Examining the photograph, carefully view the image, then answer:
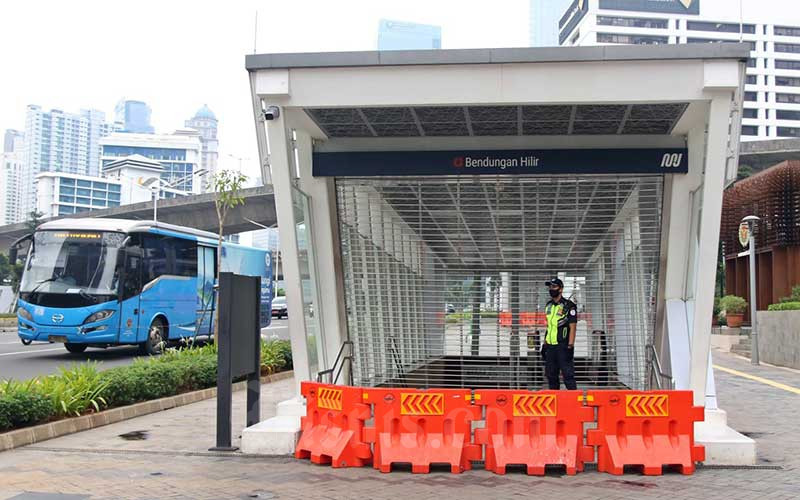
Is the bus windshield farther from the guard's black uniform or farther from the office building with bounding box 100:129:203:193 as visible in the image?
the office building with bounding box 100:129:203:193

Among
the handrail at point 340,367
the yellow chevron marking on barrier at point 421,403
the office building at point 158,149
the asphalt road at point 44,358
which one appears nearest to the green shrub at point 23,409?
the handrail at point 340,367

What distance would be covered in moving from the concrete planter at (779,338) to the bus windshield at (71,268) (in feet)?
56.8

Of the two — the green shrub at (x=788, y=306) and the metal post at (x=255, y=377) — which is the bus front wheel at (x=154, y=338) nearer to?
the metal post at (x=255, y=377)

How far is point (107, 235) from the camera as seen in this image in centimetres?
1952

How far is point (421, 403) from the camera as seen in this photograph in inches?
317

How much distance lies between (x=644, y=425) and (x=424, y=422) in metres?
2.15

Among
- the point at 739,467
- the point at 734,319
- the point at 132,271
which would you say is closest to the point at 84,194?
the point at 734,319

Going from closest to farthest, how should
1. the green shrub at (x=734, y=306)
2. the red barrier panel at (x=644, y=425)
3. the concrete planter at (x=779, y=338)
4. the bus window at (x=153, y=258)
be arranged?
the red barrier panel at (x=644, y=425) < the bus window at (x=153, y=258) < the concrete planter at (x=779, y=338) < the green shrub at (x=734, y=306)

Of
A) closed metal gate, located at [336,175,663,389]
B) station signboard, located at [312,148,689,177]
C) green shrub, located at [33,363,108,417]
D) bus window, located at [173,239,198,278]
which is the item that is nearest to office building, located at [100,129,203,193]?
bus window, located at [173,239,198,278]

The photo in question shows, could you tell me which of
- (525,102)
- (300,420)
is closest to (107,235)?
(300,420)

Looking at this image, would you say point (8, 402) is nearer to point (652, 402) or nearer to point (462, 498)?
point (462, 498)

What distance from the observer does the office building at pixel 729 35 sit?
104375 mm

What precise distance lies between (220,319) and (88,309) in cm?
1145

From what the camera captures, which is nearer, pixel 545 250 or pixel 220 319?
pixel 220 319
